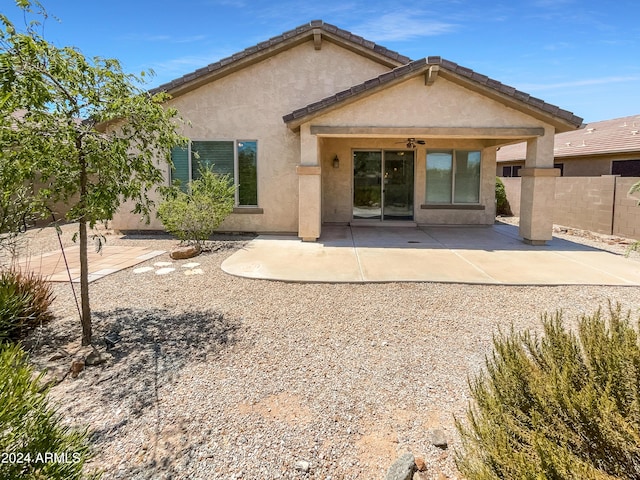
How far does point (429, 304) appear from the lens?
20.4 ft

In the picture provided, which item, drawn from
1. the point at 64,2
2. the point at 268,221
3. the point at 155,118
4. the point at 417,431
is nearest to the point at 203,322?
the point at 155,118

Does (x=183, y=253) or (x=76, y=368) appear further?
(x=183, y=253)

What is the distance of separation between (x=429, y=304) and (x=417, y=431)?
3199 millimetres

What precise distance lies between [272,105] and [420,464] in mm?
11361

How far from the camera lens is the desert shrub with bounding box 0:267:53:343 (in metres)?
4.68

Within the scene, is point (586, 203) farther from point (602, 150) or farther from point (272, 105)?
point (272, 105)

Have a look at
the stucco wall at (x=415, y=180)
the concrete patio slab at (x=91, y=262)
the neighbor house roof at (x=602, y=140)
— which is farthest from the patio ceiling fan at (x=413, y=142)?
the concrete patio slab at (x=91, y=262)

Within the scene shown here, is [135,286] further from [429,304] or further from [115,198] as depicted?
[429,304]

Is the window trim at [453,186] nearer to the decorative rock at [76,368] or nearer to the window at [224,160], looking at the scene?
the window at [224,160]

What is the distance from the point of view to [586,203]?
13727mm

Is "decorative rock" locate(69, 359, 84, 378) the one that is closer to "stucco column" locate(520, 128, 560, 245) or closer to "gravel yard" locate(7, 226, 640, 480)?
"gravel yard" locate(7, 226, 640, 480)

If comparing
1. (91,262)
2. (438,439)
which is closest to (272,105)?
(91,262)

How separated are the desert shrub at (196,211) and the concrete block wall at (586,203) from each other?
12.1 metres

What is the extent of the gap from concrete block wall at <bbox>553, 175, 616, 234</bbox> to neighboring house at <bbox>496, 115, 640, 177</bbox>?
6.85 feet
